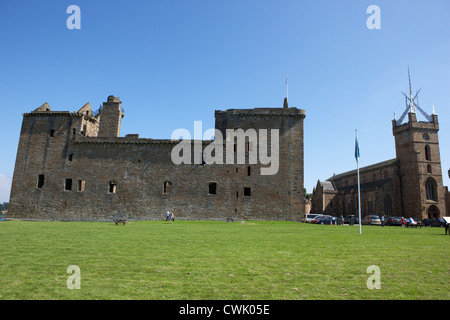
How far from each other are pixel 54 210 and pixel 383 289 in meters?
42.3

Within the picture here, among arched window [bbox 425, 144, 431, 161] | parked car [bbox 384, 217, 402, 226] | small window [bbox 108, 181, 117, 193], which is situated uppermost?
arched window [bbox 425, 144, 431, 161]

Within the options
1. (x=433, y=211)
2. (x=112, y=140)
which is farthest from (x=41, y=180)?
(x=433, y=211)

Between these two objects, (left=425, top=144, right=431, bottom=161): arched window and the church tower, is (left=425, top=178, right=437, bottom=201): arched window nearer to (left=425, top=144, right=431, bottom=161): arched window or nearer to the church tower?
the church tower

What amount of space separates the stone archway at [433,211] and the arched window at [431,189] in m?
1.69

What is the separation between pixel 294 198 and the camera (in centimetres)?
3828

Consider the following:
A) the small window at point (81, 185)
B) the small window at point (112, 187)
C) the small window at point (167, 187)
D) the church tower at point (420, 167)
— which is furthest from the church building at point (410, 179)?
the small window at point (81, 185)

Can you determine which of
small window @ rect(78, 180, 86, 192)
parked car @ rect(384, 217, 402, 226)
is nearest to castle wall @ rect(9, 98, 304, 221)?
small window @ rect(78, 180, 86, 192)

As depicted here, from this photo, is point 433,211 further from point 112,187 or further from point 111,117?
point 111,117

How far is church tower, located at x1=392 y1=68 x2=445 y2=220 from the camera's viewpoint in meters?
53.3

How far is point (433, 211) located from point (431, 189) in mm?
4287

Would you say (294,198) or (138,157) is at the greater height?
(138,157)
